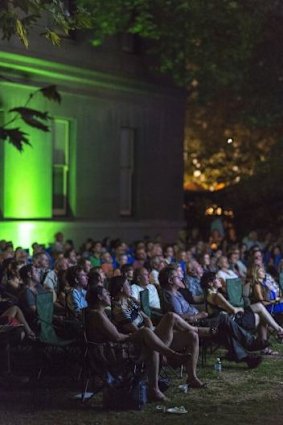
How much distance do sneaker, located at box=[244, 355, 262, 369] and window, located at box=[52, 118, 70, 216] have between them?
1155cm

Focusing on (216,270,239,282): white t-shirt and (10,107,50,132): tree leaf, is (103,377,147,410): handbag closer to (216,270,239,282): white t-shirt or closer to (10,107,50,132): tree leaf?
(216,270,239,282): white t-shirt

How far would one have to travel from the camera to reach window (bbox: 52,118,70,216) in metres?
22.6

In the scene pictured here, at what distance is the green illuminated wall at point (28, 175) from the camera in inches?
822

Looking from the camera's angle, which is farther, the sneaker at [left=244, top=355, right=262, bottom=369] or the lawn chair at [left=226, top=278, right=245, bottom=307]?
the lawn chair at [left=226, top=278, right=245, bottom=307]

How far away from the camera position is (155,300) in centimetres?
1348

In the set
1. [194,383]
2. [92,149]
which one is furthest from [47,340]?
[92,149]

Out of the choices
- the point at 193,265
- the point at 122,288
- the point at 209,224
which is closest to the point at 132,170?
the point at 209,224

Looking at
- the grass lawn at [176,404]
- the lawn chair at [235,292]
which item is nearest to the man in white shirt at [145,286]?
the lawn chair at [235,292]

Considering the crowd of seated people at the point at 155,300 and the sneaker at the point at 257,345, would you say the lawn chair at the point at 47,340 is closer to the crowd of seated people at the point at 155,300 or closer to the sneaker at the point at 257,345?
the crowd of seated people at the point at 155,300

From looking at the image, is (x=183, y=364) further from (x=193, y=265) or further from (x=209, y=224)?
(x=209, y=224)

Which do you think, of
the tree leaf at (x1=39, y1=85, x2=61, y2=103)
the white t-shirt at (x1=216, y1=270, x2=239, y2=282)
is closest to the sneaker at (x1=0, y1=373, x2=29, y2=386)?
the white t-shirt at (x1=216, y1=270, x2=239, y2=282)

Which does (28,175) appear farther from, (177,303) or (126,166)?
(177,303)

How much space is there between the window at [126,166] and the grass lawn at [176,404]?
13585mm

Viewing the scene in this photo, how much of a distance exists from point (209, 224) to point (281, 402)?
18.7 metres
